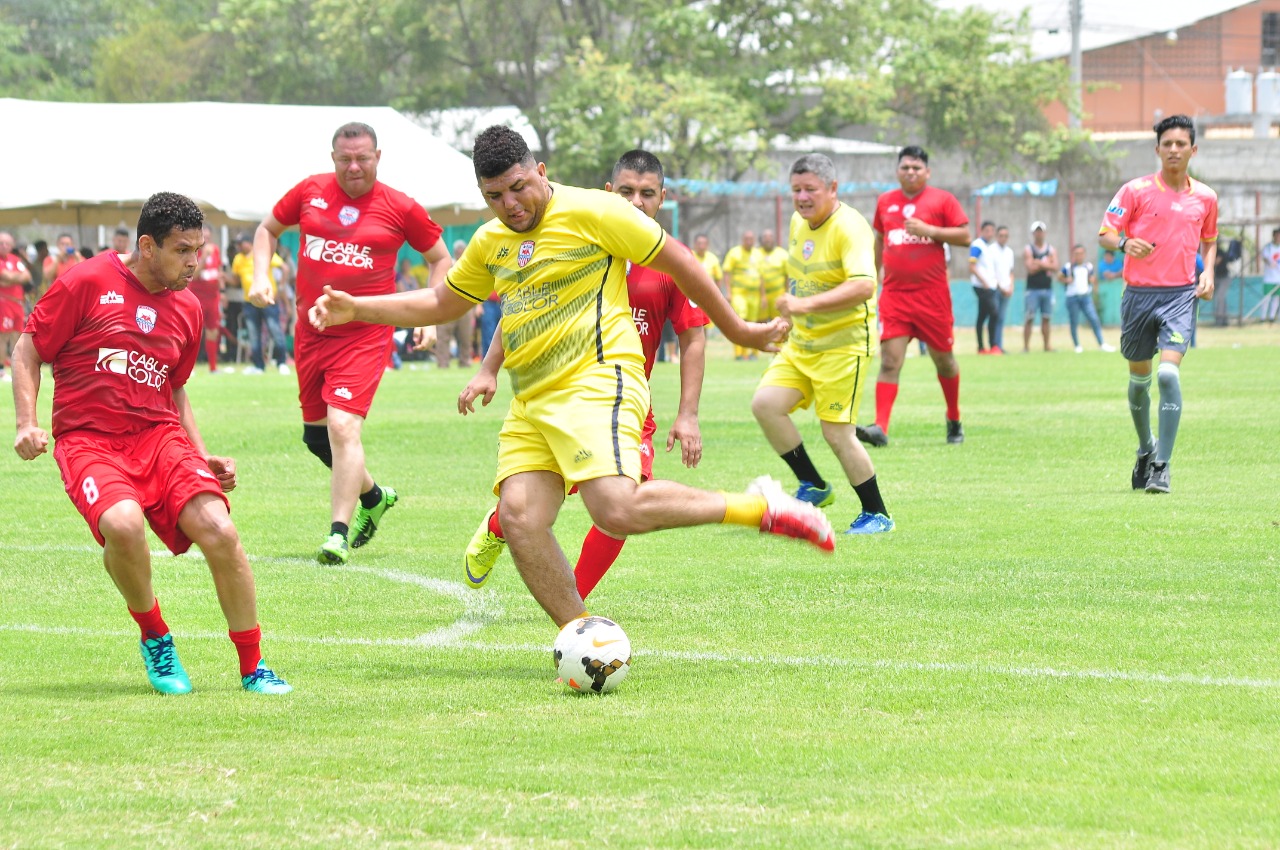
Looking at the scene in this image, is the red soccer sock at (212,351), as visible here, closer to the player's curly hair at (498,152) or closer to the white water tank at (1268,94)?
the player's curly hair at (498,152)

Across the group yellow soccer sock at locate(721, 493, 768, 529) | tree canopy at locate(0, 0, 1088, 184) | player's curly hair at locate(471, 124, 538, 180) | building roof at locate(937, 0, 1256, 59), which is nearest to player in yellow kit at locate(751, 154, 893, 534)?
yellow soccer sock at locate(721, 493, 768, 529)

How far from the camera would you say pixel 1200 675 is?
572cm

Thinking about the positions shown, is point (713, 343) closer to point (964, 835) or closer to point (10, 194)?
point (10, 194)

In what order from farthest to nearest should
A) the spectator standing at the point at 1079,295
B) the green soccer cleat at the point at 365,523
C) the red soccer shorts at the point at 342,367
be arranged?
the spectator standing at the point at 1079,295, the green soccer cleat at the point at 365,523, the red soccer shorts at the point at 342,367

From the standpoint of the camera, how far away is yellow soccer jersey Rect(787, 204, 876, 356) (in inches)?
380

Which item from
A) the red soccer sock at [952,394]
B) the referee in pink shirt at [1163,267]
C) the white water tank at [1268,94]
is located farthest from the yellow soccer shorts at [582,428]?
the white water tank at [1268,94]

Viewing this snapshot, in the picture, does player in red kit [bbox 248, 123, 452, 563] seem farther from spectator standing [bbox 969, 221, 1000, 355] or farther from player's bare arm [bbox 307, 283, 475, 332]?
spectator standing [bbox 969, 221, 1000, 355]

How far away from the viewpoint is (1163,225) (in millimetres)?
11141

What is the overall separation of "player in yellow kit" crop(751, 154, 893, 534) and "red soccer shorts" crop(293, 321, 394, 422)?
7.48 ft

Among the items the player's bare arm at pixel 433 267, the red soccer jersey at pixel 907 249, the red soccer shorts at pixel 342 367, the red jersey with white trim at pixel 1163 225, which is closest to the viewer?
the player's bare arm at pixel 433 267

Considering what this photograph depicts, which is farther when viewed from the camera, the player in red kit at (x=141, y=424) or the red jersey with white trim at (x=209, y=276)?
the red jersey with white trim at (x=209, y=276)

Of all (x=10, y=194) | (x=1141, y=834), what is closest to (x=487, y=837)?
(x=1141, y=834)

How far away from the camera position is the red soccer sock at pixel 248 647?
5.78 meters

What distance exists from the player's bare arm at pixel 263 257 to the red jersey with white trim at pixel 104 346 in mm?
3217
